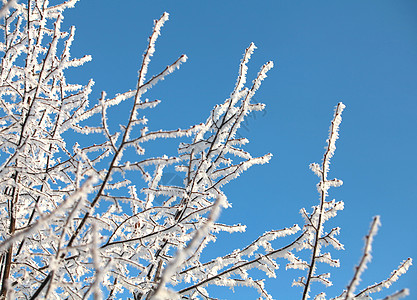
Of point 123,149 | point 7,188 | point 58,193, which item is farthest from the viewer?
point 7,188

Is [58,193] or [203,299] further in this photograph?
[58,193]

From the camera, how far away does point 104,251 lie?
2.61m

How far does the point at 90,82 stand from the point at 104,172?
1800 mm

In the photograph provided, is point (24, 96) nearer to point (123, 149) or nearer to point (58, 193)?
point (58, 193)

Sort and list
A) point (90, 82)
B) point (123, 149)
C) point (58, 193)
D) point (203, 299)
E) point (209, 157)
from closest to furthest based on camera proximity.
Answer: point (123, 149) → point (203, 299) → point (209, 157) → point (58, 193) → point (90, 82)

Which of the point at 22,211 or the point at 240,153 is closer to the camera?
the point at 240,153

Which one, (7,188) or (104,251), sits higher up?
(7,188)

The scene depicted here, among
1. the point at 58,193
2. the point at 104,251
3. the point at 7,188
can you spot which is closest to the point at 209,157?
the point at 104,251

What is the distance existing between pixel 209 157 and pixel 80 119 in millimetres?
1357

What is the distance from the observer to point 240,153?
326 cm

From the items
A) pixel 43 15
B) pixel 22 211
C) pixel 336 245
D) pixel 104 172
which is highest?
pixel 43 15

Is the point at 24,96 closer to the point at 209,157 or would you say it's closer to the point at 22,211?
the point at 22,211

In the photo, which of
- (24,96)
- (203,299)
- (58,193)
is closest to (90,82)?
(24,96)

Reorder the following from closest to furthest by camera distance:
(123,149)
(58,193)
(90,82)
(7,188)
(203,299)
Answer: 1. (123,149)
2. (203,299)
3. (58,193)
4. (7,188)
5. (90,82)
